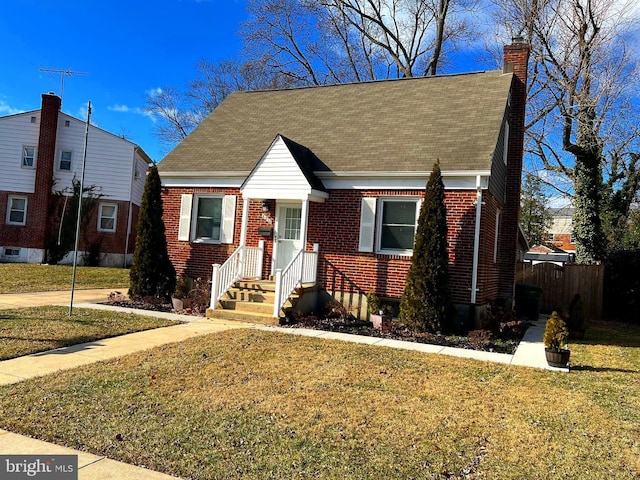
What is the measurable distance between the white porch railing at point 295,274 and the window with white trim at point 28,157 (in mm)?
17477

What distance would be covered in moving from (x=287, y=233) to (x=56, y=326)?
19.5 ft

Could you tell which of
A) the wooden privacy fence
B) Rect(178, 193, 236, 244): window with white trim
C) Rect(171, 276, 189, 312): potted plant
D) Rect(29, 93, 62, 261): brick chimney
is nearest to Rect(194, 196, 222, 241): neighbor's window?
Rect(178, 193, 236, 244): window with white trim

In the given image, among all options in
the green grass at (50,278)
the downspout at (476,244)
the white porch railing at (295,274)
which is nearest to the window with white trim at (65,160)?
the green grass at (50,278)

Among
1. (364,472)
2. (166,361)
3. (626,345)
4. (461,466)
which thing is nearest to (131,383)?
(166,361)

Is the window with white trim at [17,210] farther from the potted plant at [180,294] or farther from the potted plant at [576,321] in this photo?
the potted plant at [576,321]

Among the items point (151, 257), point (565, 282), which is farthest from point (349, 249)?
point (565, 282)

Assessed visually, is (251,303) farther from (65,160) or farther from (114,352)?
(65,160)

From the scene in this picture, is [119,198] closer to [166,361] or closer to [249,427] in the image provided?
[166,361]

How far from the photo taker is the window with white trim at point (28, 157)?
22919 mm

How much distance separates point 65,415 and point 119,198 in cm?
2079

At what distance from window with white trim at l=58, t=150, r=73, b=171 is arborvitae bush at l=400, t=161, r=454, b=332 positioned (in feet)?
64.3

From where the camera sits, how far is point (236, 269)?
40.6ft

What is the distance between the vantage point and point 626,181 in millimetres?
22094

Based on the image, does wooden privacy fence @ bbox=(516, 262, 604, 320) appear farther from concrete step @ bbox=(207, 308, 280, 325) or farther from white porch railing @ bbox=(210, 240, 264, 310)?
concrete step @ bbox=(207, 308, 280, 325)
